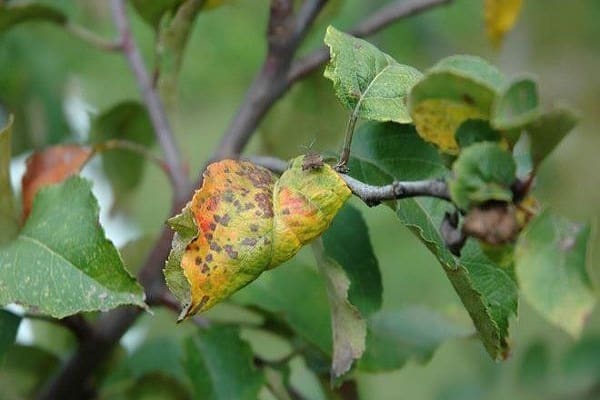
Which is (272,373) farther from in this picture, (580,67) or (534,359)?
(580,67)

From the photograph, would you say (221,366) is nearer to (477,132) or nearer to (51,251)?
(51,251)

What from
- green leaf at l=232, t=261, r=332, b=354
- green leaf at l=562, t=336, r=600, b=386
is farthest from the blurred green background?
green leaf at l=232, t=261, r=332, b=354

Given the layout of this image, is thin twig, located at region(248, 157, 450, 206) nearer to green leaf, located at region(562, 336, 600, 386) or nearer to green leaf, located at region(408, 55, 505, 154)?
green leaf, located at region(408, 55, 505, 154)

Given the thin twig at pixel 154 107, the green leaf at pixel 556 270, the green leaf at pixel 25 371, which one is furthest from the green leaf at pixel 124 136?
the green leaf at pixel 556 270

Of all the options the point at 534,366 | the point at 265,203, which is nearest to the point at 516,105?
the point at 265,203

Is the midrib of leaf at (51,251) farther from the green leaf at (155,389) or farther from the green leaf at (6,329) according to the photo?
the green leaf at (155,389)
